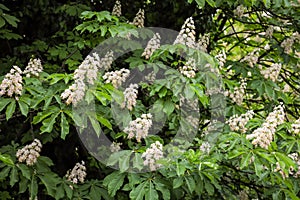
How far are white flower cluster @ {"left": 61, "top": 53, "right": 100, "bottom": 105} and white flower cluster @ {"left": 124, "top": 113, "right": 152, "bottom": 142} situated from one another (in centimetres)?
37

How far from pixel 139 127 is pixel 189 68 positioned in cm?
49

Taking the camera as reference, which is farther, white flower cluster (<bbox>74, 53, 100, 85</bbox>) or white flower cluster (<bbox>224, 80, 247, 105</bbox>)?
white flower cluster (<bbox>224, 80, 247, 105</bbox>)

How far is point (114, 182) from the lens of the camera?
9.65ft

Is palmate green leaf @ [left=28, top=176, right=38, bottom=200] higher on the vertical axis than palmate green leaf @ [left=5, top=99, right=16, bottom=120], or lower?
lower

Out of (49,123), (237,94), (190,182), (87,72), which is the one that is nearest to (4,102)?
(49,123)

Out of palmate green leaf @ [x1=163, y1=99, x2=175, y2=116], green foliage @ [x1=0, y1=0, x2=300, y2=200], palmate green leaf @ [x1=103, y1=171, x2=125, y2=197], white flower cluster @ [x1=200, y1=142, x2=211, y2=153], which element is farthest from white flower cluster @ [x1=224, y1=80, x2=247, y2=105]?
palmate green leaf @ [x1=103, y1=171, x2=125, y2=197]

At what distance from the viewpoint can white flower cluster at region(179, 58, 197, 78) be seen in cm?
294

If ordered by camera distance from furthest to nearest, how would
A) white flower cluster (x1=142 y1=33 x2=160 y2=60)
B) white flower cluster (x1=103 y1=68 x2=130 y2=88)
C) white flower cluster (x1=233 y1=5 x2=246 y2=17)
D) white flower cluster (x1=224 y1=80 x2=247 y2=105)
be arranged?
white flower cluster (x1=233 y1=5 x2=246 y2=17)
white flower cluster (x1=224 y1=80 x2=247 y2=105)
white flower cluster (x1=142 y1=33 x2=160 y2=60)
white flower cluster (x1=103 y1=68 x2=130 y2=88)

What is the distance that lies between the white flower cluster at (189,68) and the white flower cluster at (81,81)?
1.92ft

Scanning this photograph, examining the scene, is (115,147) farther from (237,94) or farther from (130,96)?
(237,94)

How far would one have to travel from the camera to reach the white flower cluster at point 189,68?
9.66 feet

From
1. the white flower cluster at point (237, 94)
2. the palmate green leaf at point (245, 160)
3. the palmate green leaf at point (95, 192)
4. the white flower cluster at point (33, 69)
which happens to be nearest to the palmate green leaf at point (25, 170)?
the palmate green leaf at point (95, 192)

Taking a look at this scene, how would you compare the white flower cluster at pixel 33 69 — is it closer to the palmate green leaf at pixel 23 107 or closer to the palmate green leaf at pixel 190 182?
the palmate green leaf at pixel 23 107

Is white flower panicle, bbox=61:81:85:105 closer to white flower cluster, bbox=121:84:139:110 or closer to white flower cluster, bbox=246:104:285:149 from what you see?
white flower cluster, bbox=121:84:139:110
